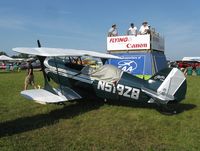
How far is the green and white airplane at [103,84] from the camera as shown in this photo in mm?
8633

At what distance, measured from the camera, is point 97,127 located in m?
7.54

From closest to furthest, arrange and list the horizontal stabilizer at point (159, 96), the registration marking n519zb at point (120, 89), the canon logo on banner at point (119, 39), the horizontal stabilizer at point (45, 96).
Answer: the horizontal stabilizer at point (159, 96) → the horizontal stabilizer at point (45, 96) → the registration marking n519zb at point (120, 89) → the canon logo on banner at point (119, 39)

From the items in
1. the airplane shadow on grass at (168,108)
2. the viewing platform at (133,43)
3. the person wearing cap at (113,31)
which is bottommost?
the airplane shadow on grass at (168,108)

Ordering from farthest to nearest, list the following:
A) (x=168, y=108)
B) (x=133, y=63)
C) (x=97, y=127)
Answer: (x=133, y=63)
(x=168, y=108)
(x=97, y=127)

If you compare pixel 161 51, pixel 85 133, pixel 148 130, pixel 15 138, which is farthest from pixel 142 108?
pixel 161 51

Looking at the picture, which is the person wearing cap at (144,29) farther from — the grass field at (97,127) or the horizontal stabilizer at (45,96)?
the horizontal stabilizer at (45,96)

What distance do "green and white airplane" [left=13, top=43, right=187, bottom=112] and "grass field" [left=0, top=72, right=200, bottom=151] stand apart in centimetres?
49

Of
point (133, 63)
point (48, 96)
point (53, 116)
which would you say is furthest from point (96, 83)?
point (133, 63)

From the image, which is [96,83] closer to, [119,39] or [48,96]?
[48,96]

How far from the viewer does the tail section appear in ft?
27.8

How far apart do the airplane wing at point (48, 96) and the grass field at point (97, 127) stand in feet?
1.39

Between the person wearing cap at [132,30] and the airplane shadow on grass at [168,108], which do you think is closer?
the airplane shadow on grass at [168,108]

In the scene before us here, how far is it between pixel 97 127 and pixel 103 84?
7.64 ft

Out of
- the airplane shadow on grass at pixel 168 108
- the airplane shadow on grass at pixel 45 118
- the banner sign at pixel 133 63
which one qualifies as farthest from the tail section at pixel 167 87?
the banner sign at pixel 133 63
